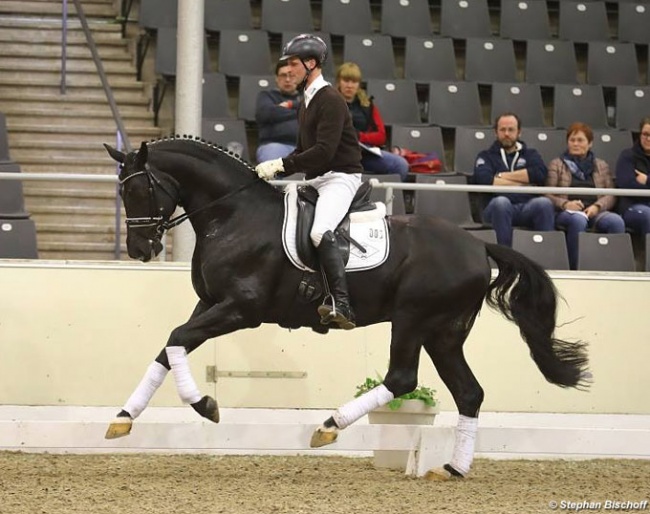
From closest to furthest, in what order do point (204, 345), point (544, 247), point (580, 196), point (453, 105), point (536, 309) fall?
point (536, 309)
point (204, 345)
point (544, 247)
point (580, 196)
point (453, 105)

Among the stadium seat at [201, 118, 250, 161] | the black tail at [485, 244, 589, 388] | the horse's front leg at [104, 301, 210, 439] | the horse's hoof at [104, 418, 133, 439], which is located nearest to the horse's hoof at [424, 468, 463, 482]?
the black tail at [485, 244, 589, 388]

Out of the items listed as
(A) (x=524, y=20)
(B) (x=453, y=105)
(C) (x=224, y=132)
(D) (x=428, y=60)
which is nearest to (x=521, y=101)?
(B) (x=453, y=105)

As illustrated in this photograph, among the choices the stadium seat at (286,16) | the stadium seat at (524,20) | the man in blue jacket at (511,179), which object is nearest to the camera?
the man in blue jacket at (511,179)

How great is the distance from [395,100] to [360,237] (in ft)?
13.1

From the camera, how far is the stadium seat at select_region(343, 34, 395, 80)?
10.1 metres

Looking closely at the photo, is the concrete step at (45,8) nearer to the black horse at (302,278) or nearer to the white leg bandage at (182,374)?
the black horse at (302,278)

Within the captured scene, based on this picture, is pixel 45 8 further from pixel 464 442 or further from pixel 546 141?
pixel 464 442

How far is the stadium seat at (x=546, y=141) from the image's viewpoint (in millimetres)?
9516

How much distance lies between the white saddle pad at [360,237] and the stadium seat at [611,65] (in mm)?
5334

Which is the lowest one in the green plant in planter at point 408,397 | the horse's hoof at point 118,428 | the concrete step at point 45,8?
the horse's hoof at point 118,428

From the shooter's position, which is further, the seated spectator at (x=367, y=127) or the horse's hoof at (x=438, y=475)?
the seated spectator at (x=367, y=127)

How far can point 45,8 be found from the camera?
36.8ft

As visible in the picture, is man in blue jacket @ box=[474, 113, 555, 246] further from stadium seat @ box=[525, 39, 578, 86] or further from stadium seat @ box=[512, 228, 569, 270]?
stadium seat @ box=[525, 39, 578, 86]

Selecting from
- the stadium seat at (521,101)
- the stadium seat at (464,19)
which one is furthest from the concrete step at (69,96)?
the stadium seat at (521,101)
